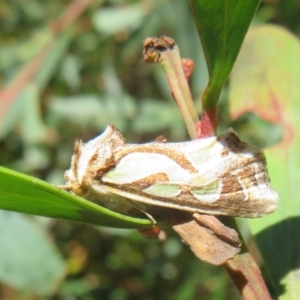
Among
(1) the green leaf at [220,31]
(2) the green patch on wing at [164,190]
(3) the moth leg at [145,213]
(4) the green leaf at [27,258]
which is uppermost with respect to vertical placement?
(1) the green leaf at [220,31]

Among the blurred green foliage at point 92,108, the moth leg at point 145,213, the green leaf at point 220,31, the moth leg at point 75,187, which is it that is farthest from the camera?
the blurred green foliage at point 92,108

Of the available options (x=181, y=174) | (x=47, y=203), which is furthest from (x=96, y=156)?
(x=47, y=203)

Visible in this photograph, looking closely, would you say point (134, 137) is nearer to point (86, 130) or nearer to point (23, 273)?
point (86, 130)

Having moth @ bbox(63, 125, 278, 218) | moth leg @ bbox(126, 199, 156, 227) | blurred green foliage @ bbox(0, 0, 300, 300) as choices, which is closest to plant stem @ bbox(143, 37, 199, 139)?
moth @ bbox(63, 125, 278, 218)

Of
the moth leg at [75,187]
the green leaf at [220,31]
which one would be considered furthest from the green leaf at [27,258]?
the green leaf at [220,31]

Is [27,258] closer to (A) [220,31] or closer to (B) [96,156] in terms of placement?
(B) [96,156]

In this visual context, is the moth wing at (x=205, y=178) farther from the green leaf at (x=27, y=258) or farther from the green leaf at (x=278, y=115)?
the green leaf at (x=27, y=258)
